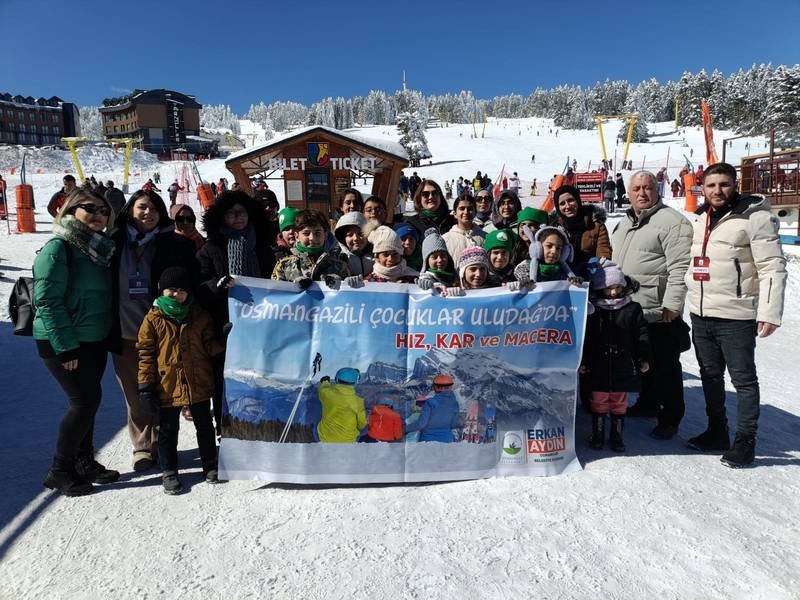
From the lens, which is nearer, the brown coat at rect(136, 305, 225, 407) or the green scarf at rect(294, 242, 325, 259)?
the brown coat at rect(136, 305, 225, 407)

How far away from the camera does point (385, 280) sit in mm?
3381

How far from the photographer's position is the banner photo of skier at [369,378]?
303cm

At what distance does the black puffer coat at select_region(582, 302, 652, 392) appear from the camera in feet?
11.3

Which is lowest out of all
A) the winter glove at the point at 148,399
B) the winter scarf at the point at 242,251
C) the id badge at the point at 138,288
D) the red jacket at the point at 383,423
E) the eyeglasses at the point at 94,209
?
the red jacket at the point at 383,423

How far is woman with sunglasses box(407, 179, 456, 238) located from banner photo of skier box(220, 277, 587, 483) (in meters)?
1.71

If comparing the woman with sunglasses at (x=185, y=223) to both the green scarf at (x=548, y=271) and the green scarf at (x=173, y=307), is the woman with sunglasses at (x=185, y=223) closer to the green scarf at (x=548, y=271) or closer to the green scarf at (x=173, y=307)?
the green scarf at (x=173, y=307)

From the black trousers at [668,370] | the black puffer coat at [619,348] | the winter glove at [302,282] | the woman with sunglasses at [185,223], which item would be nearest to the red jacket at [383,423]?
the winter glove at [302,282]

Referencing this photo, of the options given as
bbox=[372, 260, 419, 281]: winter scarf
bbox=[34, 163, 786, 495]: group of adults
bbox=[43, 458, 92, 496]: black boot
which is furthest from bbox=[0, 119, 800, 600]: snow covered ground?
bbox=[372, 260, 419, 281]: winter scarf

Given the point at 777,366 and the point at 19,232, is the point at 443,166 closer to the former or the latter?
the point at 19,232

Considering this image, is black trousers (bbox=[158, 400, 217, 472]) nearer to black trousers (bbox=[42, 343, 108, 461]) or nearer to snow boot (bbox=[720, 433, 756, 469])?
black trousers (bbox=[42, 343, 108, 461])

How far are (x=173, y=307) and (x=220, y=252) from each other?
0.58m

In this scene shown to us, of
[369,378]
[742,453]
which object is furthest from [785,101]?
[369,378]

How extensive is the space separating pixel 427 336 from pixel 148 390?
170 centimetres

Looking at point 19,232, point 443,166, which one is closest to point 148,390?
point 19,232
